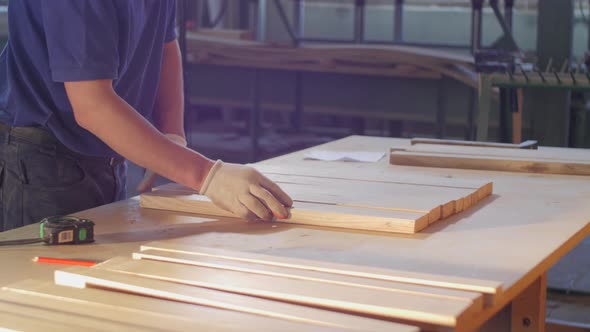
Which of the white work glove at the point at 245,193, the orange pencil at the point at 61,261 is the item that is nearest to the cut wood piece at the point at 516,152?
the white work glove at the point at 245,193

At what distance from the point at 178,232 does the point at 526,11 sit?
315 inches

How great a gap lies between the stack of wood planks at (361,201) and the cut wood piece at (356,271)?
0.34 m

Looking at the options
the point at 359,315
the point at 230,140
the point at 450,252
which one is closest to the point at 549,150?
the point at 450,252

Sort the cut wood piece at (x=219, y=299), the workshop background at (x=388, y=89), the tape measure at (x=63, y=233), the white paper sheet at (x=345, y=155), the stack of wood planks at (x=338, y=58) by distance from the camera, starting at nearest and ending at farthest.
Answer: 1. the cut wood piece at (x=219, y=299)
2. the tape measure at (x=63, y=233)
3. the white paper sheet at (x=345, y=155)
4. the workshop background at (x=388, y=89)
5. the stack of wood planks at (x=338, y=58)

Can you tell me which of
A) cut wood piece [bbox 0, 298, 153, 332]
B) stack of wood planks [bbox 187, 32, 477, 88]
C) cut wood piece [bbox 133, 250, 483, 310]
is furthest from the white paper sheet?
stack of wood planks [bbox 187, 32, 477, 88]

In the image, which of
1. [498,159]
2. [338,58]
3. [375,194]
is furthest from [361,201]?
[338,58]

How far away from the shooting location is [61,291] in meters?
1.28

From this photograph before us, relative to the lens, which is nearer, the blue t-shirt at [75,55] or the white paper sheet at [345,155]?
the blue t-shirt at [75,55]

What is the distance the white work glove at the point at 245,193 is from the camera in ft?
5.69

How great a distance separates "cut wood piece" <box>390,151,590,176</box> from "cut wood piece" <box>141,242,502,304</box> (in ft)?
3.69

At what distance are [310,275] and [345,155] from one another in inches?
51.2

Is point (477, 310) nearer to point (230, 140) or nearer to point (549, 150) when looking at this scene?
point (549, 150)

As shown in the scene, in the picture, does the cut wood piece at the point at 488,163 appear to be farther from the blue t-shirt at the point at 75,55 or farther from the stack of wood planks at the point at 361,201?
the blue t-shirt at the point at 75,55

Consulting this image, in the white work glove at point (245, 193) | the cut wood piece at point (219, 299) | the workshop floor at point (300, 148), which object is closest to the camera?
the cut wood piece at point (219, 299)
